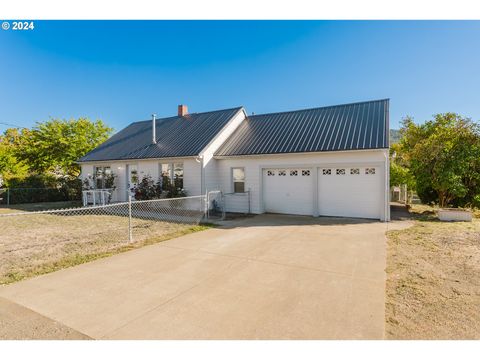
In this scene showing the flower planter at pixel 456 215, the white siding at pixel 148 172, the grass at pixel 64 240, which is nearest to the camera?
the grass at pixel 64 240

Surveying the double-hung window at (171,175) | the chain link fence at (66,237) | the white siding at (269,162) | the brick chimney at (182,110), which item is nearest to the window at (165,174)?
the double-hung window at (171,175)

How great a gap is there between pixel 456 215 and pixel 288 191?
21.8 feet

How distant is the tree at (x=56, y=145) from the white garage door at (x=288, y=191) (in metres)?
18.3

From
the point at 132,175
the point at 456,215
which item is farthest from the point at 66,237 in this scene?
the point at 456,215

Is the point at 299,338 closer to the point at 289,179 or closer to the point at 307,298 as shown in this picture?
the point at 307,298

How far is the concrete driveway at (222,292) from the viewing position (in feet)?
9.78

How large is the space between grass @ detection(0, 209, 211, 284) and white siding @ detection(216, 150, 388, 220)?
3974 millimetres

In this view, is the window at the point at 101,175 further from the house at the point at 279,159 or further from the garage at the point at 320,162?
the garage at the point at 320,162

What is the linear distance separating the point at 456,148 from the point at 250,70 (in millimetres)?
11440

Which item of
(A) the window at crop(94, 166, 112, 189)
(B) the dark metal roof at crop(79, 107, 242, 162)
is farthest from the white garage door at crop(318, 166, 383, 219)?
(A) the window at crop(94, 166, 112, 189)

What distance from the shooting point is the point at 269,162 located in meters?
12.2

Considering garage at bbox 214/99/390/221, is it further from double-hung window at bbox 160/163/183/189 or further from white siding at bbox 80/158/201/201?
double-hung window at bbox 160/163/183/189

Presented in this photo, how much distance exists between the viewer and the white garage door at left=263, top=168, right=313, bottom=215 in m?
11.6

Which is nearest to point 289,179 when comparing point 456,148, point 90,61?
point 456,148
